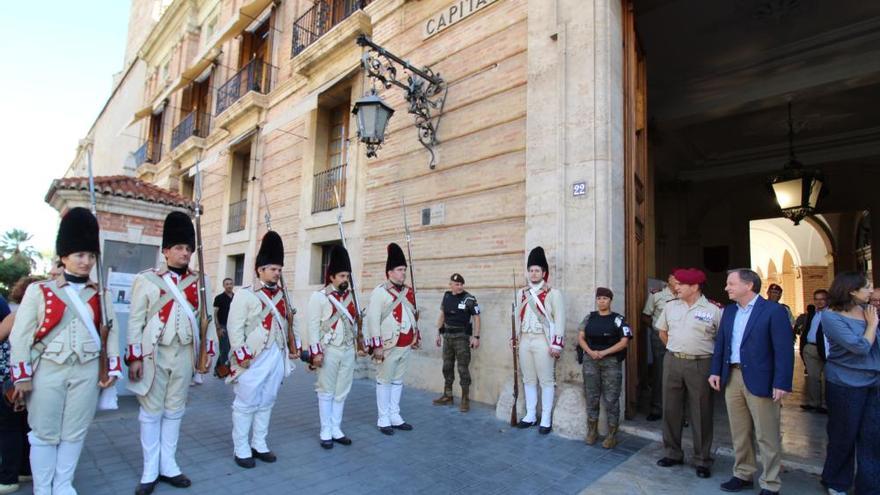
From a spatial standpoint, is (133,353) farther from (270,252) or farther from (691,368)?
(691,368)

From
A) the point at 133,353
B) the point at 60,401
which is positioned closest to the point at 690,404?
the point at 133,353

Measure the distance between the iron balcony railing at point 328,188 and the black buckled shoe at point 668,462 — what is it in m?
7.93

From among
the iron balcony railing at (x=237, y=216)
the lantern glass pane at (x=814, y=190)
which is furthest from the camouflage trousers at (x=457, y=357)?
the iron balcony railing at (x=237, y=216)

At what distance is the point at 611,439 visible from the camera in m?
5.17

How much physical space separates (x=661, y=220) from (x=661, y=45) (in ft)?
19.9

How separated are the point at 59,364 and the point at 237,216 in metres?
12.7

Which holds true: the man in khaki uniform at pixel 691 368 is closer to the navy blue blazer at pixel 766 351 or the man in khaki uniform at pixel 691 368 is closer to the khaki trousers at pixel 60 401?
the navy blue blazer at pixel 766 351

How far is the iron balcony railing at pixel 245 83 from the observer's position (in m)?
14.5

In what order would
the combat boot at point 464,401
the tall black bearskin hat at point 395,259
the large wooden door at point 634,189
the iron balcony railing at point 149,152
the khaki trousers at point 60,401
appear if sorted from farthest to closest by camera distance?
the iron balcony railing at point 149,152
the combat boot at point 464,401
the large wooden door at point 634,189
the tall black bearskin hat at point 395,259
the khaki trousers at point 60,401

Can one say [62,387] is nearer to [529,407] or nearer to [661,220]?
[529,407]

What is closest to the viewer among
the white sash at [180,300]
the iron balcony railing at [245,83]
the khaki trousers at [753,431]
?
the khaki trousers at [753,431]

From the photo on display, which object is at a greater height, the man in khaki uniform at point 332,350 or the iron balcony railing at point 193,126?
the iron balcony railing at point 193,126

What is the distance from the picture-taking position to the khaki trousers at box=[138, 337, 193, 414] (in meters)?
3.92

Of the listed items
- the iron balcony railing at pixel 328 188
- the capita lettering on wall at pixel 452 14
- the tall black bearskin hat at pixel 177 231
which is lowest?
the tall black bearskin hat at pixel 177 231
